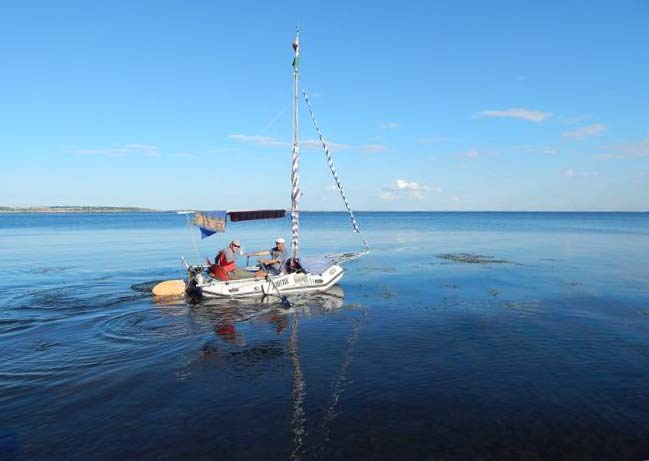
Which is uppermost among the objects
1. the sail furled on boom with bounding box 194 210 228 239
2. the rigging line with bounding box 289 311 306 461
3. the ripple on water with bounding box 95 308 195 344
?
the sail furled on boom with bounding box 194 210 228 239

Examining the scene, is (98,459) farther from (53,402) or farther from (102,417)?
(53,402)

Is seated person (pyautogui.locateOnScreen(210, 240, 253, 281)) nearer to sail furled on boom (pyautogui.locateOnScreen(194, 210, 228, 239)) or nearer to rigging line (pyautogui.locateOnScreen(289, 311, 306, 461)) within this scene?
sail furled on boom (pyautogui.locateOnScreen(194, 210, 228, 239))

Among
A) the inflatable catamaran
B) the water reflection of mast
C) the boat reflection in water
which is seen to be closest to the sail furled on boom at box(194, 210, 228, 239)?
the inflatable catamaran

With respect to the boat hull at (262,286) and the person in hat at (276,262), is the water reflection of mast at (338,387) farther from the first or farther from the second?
the person in hat at (276,262)

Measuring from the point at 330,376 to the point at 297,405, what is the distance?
1.83 m

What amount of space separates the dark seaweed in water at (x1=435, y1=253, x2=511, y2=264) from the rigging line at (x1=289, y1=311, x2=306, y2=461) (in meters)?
26.1

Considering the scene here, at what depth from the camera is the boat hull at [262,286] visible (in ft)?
68.4

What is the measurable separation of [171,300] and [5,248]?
39.8m

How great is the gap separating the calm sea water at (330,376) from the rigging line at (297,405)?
5 centimetres

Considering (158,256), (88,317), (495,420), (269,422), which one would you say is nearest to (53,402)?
(269,422)

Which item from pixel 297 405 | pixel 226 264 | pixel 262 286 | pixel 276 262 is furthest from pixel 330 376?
pixel 276 262

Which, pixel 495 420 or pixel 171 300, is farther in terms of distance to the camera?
pixel 171 300

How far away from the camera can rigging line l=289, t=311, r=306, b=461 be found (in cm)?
860

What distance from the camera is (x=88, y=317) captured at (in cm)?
1823
